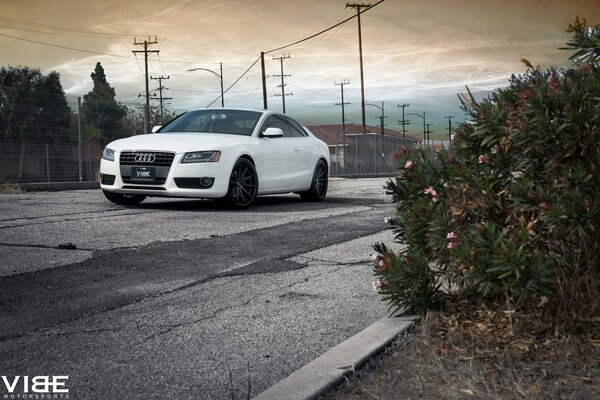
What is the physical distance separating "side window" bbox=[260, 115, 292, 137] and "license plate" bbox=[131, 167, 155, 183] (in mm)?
2229

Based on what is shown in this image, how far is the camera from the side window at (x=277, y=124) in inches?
468

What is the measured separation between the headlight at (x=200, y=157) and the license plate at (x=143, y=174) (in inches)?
20.2

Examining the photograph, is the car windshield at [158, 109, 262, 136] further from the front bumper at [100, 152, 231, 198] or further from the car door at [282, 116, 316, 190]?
the front bumper at [100, 152, 231, 198]

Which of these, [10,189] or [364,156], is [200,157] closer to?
[10,189]

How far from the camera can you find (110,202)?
468 inches

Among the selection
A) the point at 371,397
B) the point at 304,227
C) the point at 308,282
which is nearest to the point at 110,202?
the point at 304,227

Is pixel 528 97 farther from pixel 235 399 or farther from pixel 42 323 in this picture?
pixel 42 323

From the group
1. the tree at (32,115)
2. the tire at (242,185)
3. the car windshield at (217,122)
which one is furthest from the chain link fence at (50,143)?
the tire at (242,185)

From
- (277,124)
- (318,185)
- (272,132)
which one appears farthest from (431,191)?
(318,185)

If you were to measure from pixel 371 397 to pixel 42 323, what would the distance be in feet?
6.99

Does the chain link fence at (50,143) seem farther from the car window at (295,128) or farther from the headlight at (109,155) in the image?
the headlight at (109,155)

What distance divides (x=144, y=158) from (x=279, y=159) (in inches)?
93.9

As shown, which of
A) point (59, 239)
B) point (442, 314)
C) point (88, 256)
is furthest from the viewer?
point (59, 239)

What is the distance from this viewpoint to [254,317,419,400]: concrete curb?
8.98 feet
